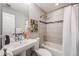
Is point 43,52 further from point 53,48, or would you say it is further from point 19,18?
point 19,18

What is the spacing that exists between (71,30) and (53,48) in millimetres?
497

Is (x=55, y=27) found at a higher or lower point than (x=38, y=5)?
lower

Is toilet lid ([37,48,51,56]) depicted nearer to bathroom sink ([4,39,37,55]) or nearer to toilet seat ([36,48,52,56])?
toilet seat ([36,48,52,56])

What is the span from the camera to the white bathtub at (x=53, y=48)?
1.38 m

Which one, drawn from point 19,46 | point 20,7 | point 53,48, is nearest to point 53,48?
point 53,48

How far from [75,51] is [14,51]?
1067 millimetres

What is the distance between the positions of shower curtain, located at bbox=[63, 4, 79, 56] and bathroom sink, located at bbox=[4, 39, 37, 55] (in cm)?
64

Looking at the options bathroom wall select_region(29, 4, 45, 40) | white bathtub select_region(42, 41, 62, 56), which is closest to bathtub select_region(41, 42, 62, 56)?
white bathtub select_region(42, 41, 62, 56)

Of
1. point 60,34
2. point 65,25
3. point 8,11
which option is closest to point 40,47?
point 60,34

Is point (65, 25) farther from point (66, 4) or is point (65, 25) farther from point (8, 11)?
point (8, 11)

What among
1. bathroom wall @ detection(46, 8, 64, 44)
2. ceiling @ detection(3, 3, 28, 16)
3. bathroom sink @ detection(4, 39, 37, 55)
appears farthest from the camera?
bathroom wall @ detection(46, 8, 64, 44)

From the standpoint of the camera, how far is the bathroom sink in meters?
1.11

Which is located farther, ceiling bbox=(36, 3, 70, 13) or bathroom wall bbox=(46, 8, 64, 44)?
bathroom wall bbox=(46, 8, 64, 44)

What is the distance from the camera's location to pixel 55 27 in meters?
1.50
